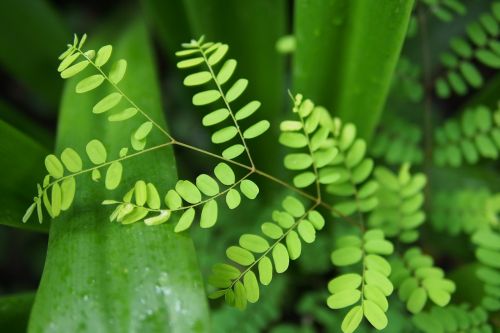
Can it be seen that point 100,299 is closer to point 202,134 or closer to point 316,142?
point 316,142

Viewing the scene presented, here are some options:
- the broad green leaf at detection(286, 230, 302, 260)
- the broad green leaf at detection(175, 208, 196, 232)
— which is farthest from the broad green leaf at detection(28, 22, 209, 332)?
the broad green leaf at detection(286, 230, 302, 260)

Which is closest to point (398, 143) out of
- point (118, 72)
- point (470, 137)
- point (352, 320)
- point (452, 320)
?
point (470, 137)

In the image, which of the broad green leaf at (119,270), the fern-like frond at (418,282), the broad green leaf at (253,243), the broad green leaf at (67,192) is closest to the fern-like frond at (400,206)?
the fern-like frond at (418,282)

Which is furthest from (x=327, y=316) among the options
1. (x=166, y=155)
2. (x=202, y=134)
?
(x=202, y=134)

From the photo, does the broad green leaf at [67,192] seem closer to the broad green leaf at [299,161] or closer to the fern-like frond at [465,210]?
the broad green leaf at [299,161]

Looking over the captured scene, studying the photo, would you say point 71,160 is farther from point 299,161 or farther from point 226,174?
point 299,161

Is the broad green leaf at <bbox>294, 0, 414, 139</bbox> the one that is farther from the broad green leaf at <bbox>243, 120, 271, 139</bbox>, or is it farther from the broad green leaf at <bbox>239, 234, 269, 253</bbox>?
the broad green leaf at <bbox>239, 234, 269, 253</bbox>
